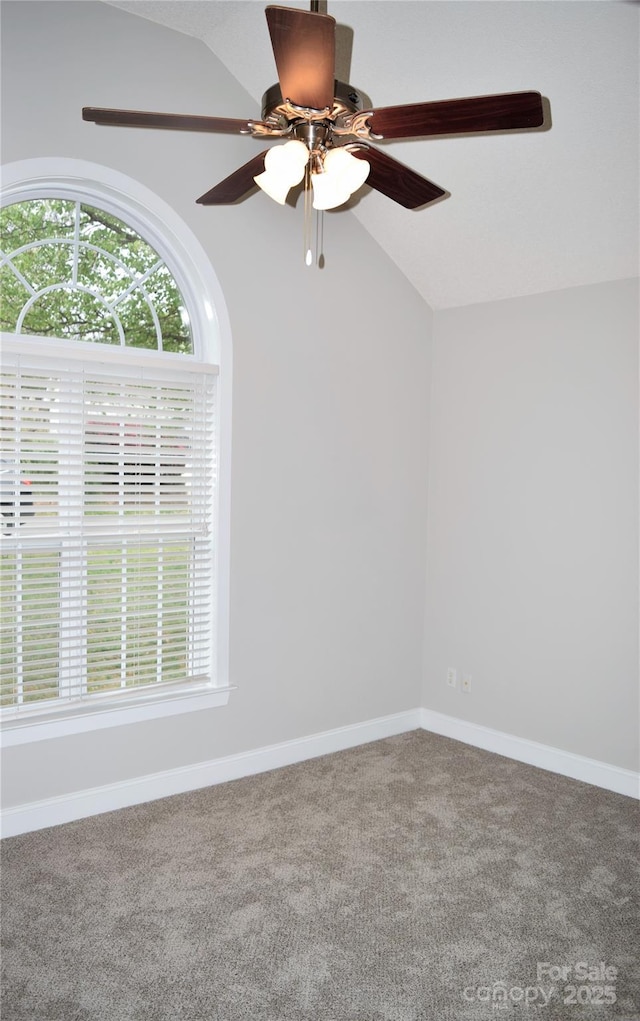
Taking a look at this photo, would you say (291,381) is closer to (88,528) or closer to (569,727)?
(88,528)

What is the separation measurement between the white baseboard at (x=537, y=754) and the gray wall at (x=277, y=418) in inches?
9.2

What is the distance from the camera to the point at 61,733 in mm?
3152

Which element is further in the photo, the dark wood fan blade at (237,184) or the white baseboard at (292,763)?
the white baseboard at (292,763)

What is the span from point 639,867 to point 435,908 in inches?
34.7

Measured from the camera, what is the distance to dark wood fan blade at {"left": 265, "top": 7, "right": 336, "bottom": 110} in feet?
5.37

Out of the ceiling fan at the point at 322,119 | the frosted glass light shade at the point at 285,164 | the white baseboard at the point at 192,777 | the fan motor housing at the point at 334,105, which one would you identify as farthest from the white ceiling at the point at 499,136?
the white baseboard at the point at 192,777

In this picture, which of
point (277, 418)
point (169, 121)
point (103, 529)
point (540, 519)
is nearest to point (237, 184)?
point (169, 121)

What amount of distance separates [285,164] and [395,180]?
1.64 ft

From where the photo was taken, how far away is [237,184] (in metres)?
2.46

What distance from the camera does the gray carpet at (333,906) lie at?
218cm

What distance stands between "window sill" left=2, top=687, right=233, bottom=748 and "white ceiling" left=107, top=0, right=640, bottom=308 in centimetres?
251

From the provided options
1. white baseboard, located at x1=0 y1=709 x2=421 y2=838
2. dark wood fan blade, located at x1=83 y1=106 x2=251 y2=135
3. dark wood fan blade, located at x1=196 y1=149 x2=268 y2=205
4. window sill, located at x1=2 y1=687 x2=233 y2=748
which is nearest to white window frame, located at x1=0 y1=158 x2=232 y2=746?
window sill, located at x1=2 y1=687 x2=233 y2=748

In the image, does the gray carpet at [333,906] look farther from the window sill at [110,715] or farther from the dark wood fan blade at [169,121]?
the dark wood fan blade at [169,121]

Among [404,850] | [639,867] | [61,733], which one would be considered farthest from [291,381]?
[639,867]
